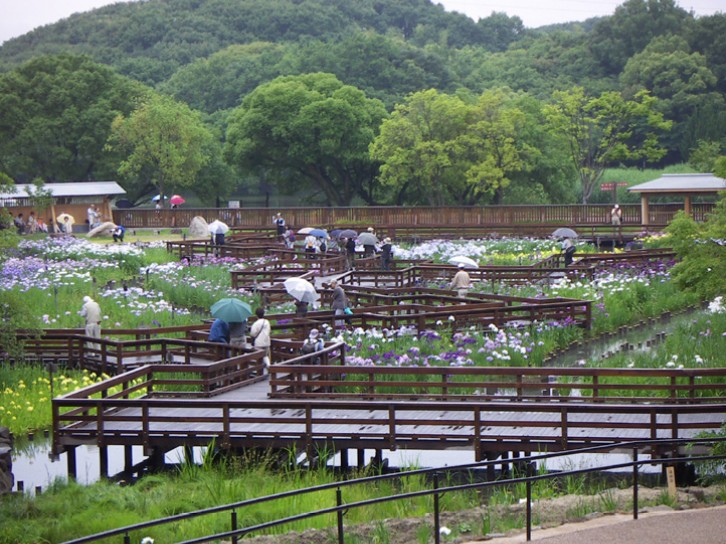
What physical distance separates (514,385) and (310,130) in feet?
170

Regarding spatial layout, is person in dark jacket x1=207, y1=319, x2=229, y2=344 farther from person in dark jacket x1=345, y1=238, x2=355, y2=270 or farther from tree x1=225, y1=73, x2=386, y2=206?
tree x1=225, y1=73, x2=386, y2=206

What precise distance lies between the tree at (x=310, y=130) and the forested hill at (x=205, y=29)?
47.4m

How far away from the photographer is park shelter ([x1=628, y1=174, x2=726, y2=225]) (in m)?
55.4

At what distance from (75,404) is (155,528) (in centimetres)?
470

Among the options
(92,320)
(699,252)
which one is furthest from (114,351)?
(699,252)

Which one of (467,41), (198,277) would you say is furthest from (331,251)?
(467,41)

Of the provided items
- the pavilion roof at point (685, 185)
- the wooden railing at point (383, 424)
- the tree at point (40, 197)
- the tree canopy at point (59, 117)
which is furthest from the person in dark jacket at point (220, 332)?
the tree canopy at point (59, 117)

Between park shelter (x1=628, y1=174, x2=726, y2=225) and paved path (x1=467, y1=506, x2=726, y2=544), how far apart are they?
138 ft

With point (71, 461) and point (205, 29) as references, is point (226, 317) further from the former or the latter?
point (205, 29)

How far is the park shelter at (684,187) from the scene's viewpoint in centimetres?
5541

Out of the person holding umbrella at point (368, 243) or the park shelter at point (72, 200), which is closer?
the person holding umbrella at point (368, 243)

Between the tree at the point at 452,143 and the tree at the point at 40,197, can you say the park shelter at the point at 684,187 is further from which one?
the tree at the point at 40,197

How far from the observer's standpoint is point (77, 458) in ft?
70.1

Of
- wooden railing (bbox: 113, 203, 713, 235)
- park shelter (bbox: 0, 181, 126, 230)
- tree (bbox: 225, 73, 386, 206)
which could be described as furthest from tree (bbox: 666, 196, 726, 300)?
tree (bbox: 225, 73, 386, 206)
